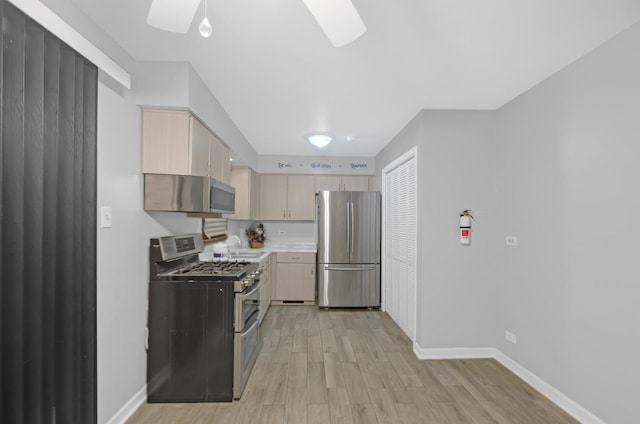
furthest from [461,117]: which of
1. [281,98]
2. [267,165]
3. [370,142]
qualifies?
[267,165]

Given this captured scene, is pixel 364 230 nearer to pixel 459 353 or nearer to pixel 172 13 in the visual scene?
pixel 459 353

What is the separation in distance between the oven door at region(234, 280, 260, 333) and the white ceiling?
168cm

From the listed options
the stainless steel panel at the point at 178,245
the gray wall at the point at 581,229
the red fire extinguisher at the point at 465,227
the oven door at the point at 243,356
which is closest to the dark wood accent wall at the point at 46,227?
the stainless steel panel at the point at 178,245

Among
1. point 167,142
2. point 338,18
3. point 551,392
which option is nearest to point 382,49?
point 338,18

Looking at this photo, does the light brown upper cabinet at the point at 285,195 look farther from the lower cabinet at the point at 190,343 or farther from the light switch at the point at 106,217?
the light switch at the point at 106,217

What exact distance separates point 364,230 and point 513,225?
220cm

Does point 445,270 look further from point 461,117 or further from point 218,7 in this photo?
point 218,7

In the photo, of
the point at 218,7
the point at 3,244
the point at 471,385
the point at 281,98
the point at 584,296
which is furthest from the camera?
the point at 281,98

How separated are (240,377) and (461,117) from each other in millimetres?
3021

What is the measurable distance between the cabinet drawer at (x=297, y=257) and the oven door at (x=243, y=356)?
2111 millimetres

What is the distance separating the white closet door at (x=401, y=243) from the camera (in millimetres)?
3598

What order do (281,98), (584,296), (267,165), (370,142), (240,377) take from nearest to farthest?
(584,296) → (240,377) → (281,98) → (370,142) → (267,165)

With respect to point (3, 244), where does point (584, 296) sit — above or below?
below

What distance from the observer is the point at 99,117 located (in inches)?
74.6
